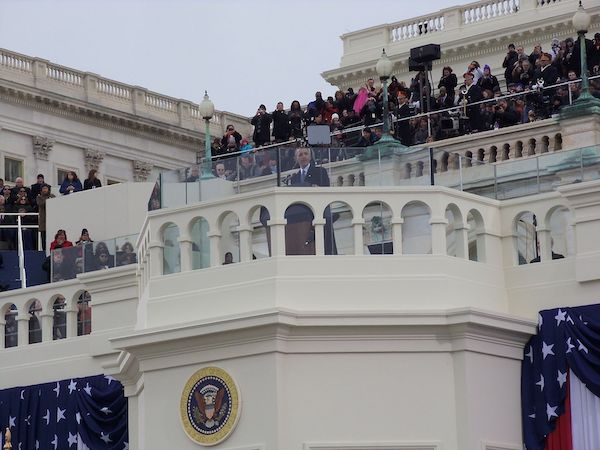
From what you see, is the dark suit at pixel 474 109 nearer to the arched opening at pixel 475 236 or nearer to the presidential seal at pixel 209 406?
the arched opening at pixel 475 236

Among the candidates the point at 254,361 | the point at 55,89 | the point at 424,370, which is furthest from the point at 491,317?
the point at 55,89

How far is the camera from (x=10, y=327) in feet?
149

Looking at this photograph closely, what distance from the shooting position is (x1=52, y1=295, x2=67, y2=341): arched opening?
4444 centimetres

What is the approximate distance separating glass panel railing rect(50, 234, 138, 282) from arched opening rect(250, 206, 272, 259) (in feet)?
18.1

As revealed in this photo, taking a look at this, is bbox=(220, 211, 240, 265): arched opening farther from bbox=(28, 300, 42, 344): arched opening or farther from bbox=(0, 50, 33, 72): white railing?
bbox=(0, 50, 33, 72): white railing

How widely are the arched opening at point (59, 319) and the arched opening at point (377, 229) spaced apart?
885 cm

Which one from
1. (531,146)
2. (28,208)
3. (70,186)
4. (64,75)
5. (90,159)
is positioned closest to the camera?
(531,146)

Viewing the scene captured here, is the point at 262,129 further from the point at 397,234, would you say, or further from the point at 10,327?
the point at 397,234

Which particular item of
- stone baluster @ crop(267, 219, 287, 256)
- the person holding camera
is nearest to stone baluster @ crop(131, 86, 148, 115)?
the person holding camera

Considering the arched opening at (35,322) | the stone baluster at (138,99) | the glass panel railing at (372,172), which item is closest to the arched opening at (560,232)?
the glass panel railing at (372,172)

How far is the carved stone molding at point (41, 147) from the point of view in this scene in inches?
3078

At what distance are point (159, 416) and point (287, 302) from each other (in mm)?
3035

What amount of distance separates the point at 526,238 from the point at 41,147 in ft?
136

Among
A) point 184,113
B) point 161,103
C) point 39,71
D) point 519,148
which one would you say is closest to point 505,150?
point 519,148
